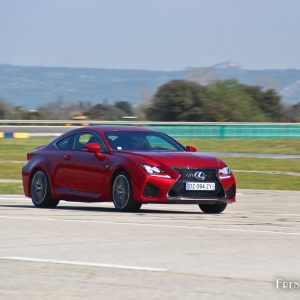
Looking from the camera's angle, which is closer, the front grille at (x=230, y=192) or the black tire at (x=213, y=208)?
the front grille at (x=230, y=192)

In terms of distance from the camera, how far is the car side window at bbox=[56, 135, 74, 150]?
1780 centimetres

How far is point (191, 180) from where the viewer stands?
52.7 ft

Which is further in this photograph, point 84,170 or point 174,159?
point 84,170

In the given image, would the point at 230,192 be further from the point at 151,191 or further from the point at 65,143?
the point at 65,143

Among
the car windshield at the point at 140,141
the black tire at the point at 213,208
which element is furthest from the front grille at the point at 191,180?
the car windshield at the point at 140,141

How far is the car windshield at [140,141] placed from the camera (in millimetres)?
16984

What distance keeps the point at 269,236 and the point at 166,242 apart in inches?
53.8

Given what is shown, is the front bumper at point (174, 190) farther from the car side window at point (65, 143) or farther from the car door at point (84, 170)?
the car side window at point (65, 143)

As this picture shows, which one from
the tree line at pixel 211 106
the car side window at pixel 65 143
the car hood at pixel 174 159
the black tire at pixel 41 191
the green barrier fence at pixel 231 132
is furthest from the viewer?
the tree line at pixel 211 106

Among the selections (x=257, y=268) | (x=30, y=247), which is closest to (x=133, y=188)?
(x=30, y=247)

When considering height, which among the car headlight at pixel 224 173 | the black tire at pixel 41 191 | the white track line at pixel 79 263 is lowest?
the black tire at pixel 41 191

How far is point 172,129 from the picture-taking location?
70.5 meters

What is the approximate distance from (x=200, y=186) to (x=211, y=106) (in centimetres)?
8502

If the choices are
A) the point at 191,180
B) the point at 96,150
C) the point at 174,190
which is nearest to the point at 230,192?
the point at 191,180
